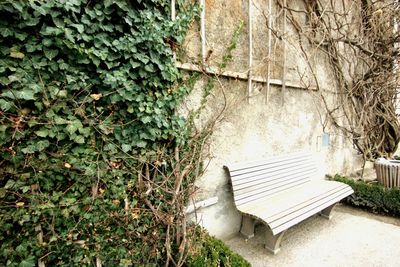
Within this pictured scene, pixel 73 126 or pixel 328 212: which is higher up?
pixel 73 126

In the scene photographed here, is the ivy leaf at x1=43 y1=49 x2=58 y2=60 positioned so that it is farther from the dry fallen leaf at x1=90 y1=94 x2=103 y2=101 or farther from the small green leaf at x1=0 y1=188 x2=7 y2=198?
the small green leaf at x1=0 y1=188 x2=7 y2=198

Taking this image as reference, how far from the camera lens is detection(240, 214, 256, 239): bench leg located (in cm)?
301

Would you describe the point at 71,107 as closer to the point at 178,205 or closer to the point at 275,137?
the point at 178,205

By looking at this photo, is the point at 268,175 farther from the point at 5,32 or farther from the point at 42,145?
the point at 5,32

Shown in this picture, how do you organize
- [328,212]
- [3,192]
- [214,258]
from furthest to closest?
1. [328,212]
2. [214,258]
3. [3,192]

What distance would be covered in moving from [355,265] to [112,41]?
3.45 meters

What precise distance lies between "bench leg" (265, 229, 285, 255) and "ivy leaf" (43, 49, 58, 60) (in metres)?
2.91

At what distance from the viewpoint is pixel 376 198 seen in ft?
12.7

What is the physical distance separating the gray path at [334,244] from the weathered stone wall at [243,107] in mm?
548

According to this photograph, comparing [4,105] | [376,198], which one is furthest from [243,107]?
[376,198]

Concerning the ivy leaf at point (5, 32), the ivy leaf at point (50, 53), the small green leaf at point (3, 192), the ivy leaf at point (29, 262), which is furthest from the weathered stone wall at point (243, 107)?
the small green leaf at point (3, 192)

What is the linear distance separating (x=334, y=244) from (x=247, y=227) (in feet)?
3.68

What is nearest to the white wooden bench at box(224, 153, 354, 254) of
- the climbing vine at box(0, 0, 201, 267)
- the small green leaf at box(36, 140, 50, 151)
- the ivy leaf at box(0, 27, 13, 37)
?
the climbing vine at box(0, 0, 201, 267)

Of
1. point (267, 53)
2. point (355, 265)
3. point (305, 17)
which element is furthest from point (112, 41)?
point (305, 17)
